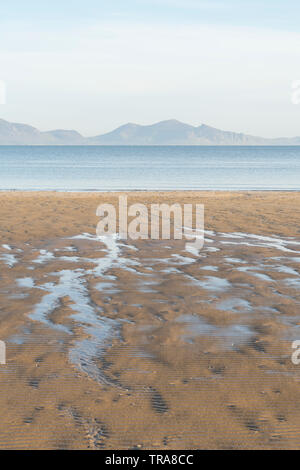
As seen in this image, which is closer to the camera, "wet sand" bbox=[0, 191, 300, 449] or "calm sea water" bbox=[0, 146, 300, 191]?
"wet sand" bbox=[0, 191, 300, 449]

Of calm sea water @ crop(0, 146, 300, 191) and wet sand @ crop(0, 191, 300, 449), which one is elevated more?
calm sea water @ crop(0, 146, 300, 191)

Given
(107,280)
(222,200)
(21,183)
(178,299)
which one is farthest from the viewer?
(21,183)

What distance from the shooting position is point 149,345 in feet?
24.5

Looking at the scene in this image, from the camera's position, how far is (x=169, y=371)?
662cm

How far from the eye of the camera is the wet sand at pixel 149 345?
526cm

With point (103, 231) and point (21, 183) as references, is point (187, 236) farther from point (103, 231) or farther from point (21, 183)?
point (21, 183)

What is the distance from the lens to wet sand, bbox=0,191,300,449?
5.26 meters

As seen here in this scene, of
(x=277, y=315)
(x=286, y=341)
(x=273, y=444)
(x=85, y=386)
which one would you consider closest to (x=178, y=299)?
(x=277, y=315)

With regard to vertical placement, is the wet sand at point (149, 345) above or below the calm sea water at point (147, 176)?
below

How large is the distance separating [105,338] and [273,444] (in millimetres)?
3247

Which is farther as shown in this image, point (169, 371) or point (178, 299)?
point (178, 299)

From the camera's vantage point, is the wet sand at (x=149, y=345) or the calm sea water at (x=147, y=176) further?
the calm sea water at (x=147, y=176)

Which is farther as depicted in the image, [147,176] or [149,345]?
[147,176]

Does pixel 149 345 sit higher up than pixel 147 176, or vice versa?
pixel 147 176
